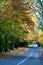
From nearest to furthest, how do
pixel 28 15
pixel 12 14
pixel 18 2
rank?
pixel 18 2, pixel 12 14, pixel 28 15

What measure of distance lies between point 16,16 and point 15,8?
84.5 inches

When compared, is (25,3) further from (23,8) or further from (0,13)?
(0,13)

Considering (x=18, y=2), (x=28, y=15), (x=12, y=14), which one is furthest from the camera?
(x=28, y=15)

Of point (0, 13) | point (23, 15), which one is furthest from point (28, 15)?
point (0, 13)

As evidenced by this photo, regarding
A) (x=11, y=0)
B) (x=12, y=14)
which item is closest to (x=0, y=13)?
(x=12, y=14)

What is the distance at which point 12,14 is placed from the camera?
1107 inches

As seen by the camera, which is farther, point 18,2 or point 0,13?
point 0,13

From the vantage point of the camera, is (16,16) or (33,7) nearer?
(33,7)

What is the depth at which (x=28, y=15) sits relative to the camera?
30.5 m

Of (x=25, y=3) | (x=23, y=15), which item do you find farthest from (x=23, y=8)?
(x=23, y=15)

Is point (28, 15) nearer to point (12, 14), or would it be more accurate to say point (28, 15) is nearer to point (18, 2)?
point (12, 14)

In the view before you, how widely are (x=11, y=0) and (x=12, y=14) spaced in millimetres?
2333

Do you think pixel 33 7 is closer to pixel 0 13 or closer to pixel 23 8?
pixel 23 8

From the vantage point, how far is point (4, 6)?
2709 cm
